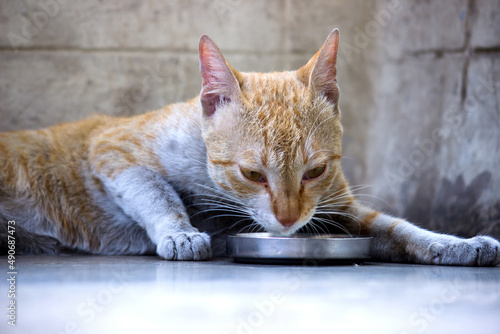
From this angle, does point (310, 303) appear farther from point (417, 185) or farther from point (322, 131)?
point (417, 185)

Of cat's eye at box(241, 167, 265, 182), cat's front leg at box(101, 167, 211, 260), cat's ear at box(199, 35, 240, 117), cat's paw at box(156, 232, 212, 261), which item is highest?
cat's ear at box(199, 35, 240, 117)

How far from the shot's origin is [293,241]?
208 centimetres

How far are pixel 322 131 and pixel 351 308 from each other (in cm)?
104

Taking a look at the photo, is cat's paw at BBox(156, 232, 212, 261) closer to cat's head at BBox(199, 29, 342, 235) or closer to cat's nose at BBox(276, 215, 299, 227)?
cat's head at BBox(199, 29, 342, 235)

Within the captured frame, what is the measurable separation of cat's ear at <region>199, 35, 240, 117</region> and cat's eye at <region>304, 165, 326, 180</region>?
0.43m

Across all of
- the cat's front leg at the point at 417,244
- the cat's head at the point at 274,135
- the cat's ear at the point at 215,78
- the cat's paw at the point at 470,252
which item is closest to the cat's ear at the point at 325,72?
the cat's head at the point at 274,135

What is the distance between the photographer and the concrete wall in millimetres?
3424

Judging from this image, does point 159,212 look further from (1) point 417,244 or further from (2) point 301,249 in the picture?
(1) point 417,244

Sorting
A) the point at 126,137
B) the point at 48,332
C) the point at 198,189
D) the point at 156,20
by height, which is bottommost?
the point at 48,332

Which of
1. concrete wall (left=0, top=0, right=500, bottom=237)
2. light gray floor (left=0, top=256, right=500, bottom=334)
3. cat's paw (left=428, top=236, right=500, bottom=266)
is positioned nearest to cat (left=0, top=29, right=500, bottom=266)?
cat's paw (left=428, top=236, right=500, bottom=266)

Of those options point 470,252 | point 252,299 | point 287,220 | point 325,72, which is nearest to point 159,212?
point 287,220

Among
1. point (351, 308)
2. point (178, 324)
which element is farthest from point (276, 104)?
point (178, 324)

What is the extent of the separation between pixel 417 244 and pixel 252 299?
3.57ft

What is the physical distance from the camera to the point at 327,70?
7.84ft
